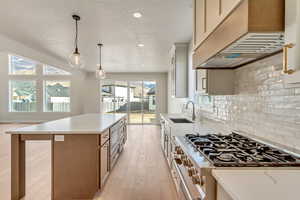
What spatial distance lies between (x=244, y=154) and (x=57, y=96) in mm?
9787

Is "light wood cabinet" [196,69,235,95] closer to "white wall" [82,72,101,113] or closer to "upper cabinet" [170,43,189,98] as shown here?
"upper cabinet" [170,43,189,98]

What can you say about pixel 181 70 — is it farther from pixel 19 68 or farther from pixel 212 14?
pixel 19 68

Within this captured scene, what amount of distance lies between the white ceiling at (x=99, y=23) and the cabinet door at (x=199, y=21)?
87 centimetres

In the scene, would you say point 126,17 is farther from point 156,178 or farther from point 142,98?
point 142,98

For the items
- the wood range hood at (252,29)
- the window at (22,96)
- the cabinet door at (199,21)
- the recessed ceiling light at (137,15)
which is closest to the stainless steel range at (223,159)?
the wood range hood at (252,29)

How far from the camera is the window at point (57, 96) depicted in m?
9.52

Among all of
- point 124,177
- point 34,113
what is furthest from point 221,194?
point 34,113

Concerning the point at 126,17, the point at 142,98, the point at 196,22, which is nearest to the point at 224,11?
the point at 196,22

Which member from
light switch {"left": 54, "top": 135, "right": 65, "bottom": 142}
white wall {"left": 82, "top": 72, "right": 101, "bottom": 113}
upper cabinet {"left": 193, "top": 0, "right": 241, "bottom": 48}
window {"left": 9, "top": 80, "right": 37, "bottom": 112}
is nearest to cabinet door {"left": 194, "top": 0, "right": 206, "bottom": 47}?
upper cabinet {"left": 193, "top": 0, "right": 241, "bottom": 48}

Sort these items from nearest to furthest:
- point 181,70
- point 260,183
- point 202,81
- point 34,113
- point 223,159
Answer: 1. point 260,183
2. point 223,159
3. point 202,81
4. point 181,70
5. point 34,113

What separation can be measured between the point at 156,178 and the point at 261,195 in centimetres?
255

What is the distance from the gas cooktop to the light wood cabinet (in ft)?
2.34

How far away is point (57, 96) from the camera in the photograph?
31.4 ft

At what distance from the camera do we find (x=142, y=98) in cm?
967
